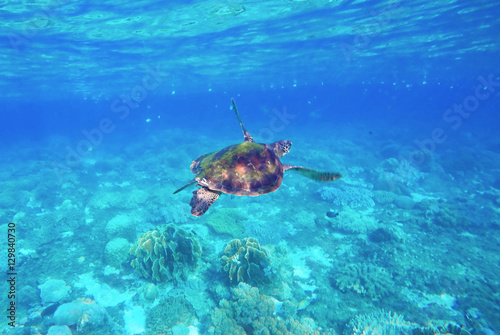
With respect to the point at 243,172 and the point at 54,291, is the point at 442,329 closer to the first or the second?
the point at 243,172

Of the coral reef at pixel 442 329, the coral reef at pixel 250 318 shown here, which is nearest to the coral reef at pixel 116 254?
the coral reef at pixel 250 318

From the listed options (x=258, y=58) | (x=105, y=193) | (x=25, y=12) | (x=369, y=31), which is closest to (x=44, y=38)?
(x=25, y=12)

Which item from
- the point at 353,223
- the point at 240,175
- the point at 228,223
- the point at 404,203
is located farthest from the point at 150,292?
the point at 404,203

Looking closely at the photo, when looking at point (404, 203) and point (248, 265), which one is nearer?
point (248, 265)

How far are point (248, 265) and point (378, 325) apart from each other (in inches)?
161

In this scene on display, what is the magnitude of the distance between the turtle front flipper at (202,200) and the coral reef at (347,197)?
11.9 metres

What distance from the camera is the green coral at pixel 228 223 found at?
11.1 m

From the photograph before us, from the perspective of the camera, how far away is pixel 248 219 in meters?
13.0

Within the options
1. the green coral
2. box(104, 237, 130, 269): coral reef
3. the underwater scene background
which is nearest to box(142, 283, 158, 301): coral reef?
the underwater scene background

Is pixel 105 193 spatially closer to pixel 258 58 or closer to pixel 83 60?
pixel 83 60

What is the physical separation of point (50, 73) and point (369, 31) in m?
42.0

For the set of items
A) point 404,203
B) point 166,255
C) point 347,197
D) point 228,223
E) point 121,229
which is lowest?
point 404,203

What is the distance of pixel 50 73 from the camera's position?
111 ft

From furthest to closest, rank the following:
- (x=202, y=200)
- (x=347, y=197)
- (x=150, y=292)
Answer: (x=347, y=197), (x=150, y=292), (x=202, y=200)
